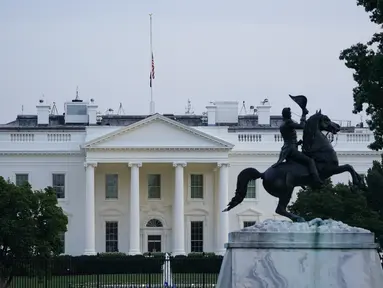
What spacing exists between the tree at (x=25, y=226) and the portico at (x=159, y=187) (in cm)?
2545

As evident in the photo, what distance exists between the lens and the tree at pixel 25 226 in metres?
47.7

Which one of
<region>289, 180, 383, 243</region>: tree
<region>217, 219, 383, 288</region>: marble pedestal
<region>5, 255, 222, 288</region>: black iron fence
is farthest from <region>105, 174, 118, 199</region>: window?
<region>217, 219, 383, 288</region>: marble pedestal

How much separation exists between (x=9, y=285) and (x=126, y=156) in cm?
3692

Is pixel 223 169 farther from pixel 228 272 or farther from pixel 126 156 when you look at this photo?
pixel 228 272

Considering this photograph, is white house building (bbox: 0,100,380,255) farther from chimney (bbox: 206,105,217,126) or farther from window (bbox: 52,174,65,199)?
chimney (bbox: 206,105,217,126)

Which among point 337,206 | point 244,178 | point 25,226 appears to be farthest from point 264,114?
point 244,178

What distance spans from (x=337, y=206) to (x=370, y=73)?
2428cm

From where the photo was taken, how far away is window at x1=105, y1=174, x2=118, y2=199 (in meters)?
83.7

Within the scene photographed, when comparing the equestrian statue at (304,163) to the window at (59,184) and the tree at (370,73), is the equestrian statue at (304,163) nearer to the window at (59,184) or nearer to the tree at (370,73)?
the tree at (370,73)

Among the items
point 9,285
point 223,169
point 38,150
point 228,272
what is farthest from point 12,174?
point 228,272

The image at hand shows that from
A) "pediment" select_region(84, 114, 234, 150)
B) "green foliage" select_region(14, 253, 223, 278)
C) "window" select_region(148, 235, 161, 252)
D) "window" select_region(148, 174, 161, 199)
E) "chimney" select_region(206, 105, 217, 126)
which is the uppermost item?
"chimney" select_region(206, 105, 217, 126)

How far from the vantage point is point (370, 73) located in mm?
32438

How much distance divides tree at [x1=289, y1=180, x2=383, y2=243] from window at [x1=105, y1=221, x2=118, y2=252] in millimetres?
23572

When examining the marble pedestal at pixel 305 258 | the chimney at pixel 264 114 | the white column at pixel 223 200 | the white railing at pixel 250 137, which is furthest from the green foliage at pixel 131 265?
the chimney at pixel 264 114
